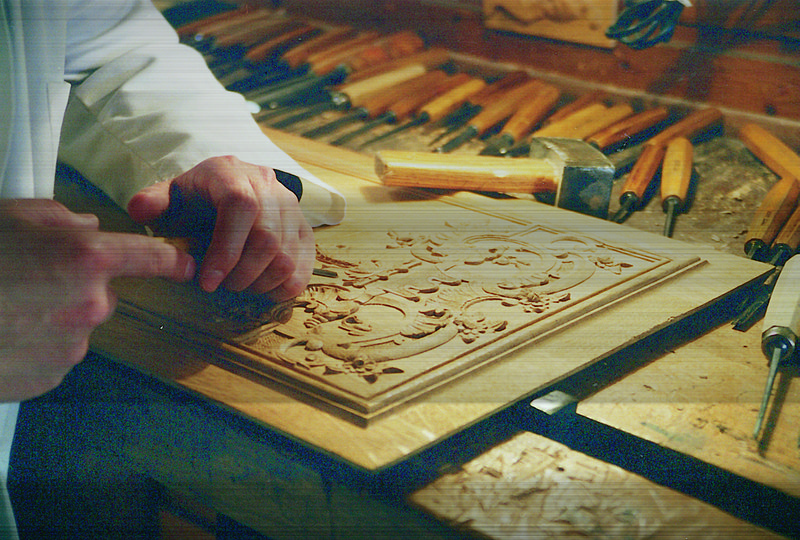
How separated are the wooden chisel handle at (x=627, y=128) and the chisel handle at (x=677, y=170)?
0.30 ft

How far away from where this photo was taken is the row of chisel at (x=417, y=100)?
3.62 feet

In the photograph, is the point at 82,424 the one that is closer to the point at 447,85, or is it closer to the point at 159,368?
the point at 159,368

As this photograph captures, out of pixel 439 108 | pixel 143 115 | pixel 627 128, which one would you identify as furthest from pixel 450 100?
pixel 143 115

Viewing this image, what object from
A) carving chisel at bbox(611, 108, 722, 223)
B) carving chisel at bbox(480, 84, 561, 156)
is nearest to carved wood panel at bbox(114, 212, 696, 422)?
carving chisel at bbox(611, 108, 722, 223)

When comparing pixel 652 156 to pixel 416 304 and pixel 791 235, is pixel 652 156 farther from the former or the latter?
pixel 416 304

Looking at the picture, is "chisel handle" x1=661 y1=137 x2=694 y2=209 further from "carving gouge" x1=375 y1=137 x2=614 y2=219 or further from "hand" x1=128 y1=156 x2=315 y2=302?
"hand" x1=128 y1=156 x2=315 y2=302

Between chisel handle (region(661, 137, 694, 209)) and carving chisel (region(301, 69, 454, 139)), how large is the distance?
548 millimetres

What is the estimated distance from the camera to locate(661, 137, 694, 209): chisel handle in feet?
3.11

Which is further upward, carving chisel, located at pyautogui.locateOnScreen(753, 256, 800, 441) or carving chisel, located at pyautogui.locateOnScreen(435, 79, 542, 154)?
carving chisel, located at pyautogui.locateOnScreen(435, 79, 542, 154)

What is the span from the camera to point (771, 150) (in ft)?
3.41

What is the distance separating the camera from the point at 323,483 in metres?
0.46

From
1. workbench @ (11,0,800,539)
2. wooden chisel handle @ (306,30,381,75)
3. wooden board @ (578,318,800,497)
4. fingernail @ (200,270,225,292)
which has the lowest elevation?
workbench @ (11,0,800,539)

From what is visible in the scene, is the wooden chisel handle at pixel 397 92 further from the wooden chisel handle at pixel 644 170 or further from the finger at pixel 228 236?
the finger at pixel 228 236

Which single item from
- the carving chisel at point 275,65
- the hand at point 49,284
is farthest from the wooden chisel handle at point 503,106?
the hand at point 49,284
